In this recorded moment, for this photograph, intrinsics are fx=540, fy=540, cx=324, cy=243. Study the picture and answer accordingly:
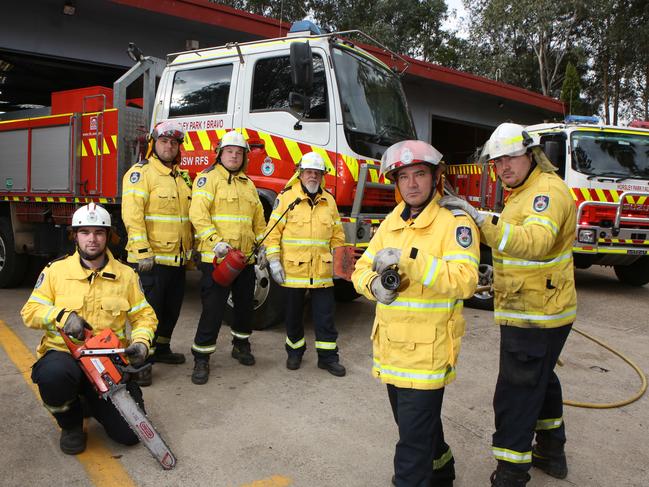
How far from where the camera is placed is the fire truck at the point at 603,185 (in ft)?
22.5

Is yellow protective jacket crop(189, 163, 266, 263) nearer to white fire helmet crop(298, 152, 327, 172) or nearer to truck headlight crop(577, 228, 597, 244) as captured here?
white fire helmet crop(298, 152, 327, 172)

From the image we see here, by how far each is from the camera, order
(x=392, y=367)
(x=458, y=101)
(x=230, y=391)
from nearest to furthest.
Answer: (x=392, y=367), (x=230, y=391), (x=458, y=101)

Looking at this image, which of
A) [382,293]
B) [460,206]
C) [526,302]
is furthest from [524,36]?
[382,293]

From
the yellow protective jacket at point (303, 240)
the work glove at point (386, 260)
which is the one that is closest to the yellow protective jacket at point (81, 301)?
the yellow protective jacket at point (303, 240)

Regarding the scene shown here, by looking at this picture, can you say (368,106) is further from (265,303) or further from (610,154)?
(610,154)

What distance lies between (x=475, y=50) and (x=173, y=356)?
974 inches

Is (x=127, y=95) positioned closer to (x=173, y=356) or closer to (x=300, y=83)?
(x=300, y=83)

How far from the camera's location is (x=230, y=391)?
12.3ft

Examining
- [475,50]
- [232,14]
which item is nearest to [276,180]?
[232,14]

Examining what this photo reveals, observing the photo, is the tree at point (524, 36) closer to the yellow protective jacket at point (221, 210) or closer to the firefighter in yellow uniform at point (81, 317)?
the yellow protective jacket at point (221, 210)

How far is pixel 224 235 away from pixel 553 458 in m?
2.64

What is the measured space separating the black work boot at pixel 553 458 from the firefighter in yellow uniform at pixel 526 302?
0.37 meters

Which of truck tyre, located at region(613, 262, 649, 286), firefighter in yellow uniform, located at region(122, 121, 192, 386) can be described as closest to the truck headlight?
truck tyre, located at region(613, 262, 649, 286)

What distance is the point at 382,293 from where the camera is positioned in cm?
196
